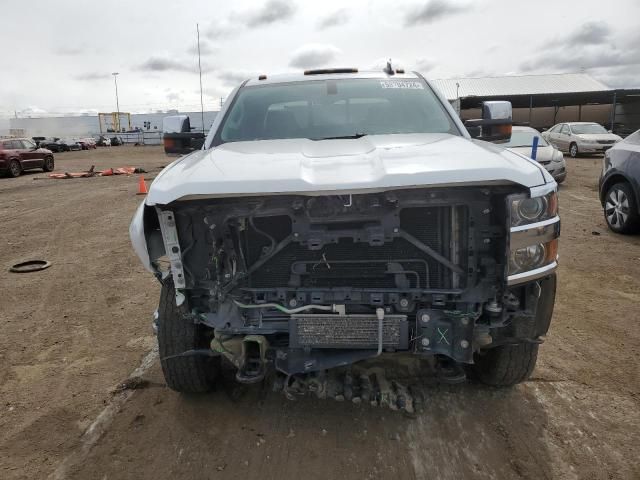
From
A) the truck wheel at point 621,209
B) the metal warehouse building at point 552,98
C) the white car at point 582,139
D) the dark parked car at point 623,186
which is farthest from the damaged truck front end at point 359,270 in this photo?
the metal warehouse building at point 552,98

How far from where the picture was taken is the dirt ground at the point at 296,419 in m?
2.59

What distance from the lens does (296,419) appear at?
3006 mm

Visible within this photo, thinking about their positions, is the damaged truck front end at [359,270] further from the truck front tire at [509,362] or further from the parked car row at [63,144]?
the parked car row at [63,144]

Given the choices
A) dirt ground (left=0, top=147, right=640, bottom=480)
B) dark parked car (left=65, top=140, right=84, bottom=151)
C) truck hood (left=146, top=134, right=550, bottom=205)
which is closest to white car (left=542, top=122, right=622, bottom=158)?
dirt ground (left=0, top=147, right=640, bottom=480)

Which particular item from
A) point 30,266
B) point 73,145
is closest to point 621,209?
point 30,266

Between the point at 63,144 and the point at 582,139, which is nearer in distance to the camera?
the point at 582,139

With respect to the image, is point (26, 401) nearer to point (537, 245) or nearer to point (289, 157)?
point (289, 157)

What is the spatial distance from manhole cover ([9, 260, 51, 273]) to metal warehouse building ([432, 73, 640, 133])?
93.1 ft

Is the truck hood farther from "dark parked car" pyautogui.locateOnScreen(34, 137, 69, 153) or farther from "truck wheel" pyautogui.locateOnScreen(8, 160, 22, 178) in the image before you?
"dark parked car" pyautogui.locateOnScreen(34, 137, 69, 153)

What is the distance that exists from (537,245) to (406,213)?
67 centimetres

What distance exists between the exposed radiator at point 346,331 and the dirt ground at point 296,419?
62 cm

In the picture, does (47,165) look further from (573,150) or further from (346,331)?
(346,331)

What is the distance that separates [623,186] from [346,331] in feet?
20.5

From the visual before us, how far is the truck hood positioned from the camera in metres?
2.32
